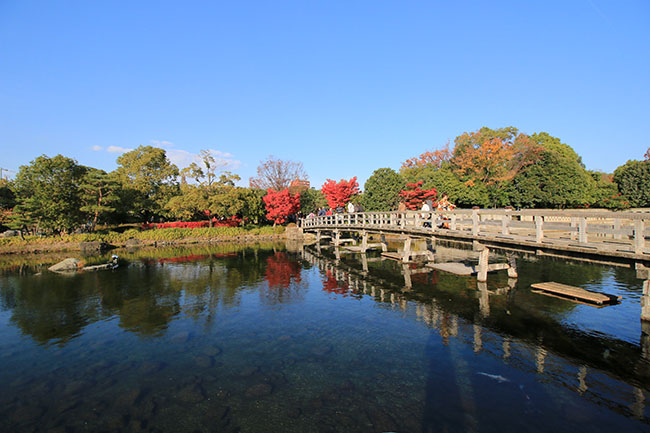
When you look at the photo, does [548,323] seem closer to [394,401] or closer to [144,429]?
[394,401]

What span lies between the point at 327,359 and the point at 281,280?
1098cm

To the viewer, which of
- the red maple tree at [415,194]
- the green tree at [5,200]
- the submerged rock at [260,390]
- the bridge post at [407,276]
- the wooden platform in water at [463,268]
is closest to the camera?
the submerged rock at [260,390]

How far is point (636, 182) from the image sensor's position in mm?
41656

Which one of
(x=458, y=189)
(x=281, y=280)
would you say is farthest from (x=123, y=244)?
(x=458, y=189)

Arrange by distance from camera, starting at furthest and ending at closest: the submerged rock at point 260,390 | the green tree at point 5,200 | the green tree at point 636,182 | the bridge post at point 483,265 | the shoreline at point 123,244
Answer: the green tree at point 636,182 → the green tree at point 5,200 → the shoreline at point 123,244 → the bridge post at point 483,265 → the submerged rock at point 260,390

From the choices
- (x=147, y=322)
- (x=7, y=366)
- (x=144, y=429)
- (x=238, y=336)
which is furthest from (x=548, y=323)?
(x=7, y=366)

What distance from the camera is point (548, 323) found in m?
10.9

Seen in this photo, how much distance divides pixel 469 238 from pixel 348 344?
890 centimetres

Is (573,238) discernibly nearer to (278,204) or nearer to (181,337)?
(181,337)

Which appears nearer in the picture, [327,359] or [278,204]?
[327,359]

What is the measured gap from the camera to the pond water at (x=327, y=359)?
6.55 m

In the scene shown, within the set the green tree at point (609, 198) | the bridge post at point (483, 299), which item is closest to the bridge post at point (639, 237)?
the bridge post at point (483, 299)

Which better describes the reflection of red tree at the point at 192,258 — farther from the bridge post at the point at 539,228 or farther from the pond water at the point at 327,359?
the bridge post at the point at 539,228

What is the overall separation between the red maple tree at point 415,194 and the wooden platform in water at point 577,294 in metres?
27.7
